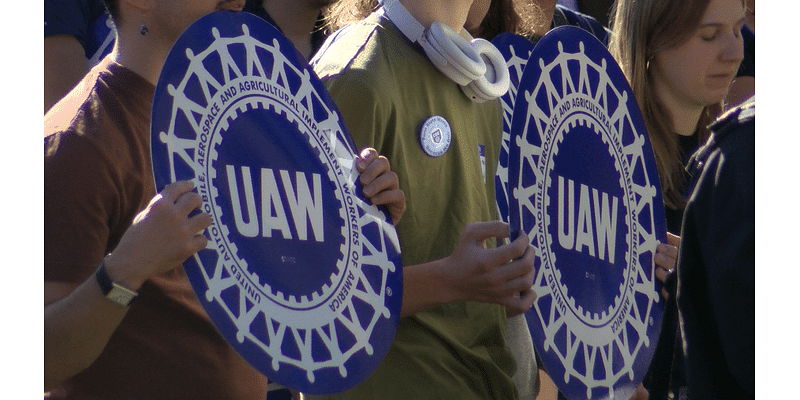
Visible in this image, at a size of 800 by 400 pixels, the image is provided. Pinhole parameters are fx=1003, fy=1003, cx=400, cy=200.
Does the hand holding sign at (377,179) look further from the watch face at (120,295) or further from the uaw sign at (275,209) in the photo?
the watch face at (120,295)

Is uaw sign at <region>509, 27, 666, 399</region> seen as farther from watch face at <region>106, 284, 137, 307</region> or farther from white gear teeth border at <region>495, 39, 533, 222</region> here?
watch face at <region>106, 284, 137, 307</region>

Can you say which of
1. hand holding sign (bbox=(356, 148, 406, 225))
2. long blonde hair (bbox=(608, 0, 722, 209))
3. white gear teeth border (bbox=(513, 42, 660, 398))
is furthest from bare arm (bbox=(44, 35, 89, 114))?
long blonde hair (bbox=(608, 0, 722, 209))

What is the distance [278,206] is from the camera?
4.85 ft

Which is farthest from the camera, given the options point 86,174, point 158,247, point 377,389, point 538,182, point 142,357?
point 538,182

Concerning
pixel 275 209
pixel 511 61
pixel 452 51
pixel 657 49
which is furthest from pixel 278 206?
pixel 657 49

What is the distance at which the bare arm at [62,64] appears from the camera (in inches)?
Answer: 70.0

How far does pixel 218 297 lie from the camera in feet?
4.37

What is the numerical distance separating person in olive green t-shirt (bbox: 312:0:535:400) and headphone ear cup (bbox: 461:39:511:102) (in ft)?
0.09

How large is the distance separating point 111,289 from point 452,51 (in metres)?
0.76

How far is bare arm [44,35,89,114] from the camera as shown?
178cm

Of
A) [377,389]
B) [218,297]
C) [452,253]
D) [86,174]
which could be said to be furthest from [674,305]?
[86,174]

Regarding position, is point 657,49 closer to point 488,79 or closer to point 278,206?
point 488,79

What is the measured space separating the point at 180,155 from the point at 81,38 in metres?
0.68

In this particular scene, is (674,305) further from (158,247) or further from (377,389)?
(158,247)
